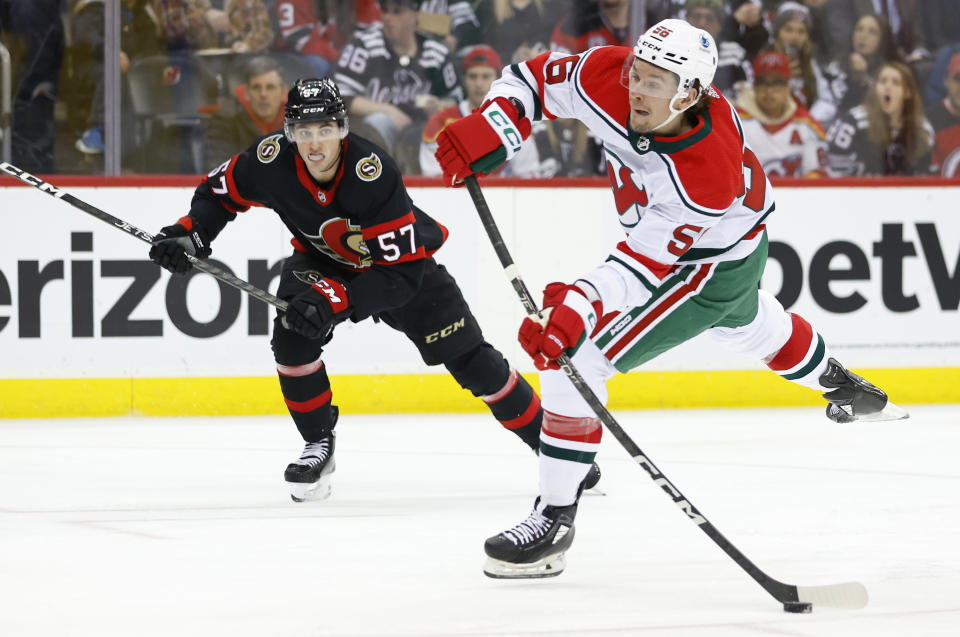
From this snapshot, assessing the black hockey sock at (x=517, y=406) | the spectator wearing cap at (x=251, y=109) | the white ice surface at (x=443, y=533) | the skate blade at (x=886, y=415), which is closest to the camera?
the white ice surface at (x=443, y=533)

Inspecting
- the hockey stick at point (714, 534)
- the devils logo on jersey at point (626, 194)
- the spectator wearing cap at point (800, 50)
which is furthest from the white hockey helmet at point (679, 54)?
the spectator wearing cap at point (800, 50)

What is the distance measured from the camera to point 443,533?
9.95 feet

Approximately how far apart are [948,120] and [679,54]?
12.6 ft

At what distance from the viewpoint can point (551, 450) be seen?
8.75 ft

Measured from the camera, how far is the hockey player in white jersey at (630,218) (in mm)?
2588

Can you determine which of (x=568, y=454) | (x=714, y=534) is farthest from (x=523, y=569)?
(x=714, y=534)

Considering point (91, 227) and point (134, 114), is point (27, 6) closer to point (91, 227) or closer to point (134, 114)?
point (134, 114)

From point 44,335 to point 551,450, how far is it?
302 centimetres

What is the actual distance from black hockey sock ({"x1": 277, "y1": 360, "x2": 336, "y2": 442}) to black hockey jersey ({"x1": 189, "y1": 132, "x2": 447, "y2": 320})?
24 centimetres

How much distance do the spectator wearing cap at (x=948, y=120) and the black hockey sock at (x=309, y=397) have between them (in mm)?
3482

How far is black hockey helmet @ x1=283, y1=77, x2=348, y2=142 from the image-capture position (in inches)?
128

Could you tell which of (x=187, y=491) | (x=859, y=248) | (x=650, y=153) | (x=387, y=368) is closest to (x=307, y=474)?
(x=187, y=491)

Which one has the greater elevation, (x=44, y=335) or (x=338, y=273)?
(x=338, y=273)

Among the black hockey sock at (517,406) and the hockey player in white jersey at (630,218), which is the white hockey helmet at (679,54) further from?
the black hockey sock at (517,406)
